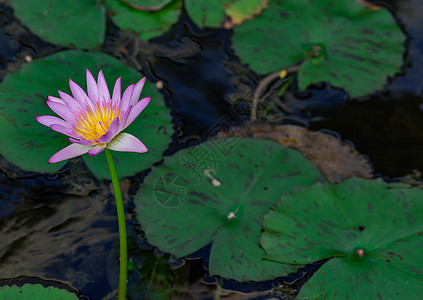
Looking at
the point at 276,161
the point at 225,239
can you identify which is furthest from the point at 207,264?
the point at 276,161

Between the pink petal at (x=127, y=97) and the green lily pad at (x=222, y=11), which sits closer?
the pink petal at (x=127, y=97)

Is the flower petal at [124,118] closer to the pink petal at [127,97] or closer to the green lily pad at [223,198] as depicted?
the pink petal at [127,97]

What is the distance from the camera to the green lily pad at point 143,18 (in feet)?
11.0

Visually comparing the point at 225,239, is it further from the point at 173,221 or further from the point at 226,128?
the point at 226,128

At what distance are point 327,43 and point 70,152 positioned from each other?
220 centimetres

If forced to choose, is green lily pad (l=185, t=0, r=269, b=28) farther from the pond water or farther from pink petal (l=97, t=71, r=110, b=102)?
pink petal (l=97, t=71, r=110, b=102)

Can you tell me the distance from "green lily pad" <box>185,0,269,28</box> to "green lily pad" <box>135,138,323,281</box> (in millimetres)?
1145

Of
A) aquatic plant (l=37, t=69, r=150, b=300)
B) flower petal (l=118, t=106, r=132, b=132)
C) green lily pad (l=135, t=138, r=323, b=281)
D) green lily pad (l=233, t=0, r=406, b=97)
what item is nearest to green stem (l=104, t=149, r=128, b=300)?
aquatic plant (l=37, t=69, r=150, b=300)

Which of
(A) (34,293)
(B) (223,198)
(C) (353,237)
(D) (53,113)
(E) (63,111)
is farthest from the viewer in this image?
(D) (53,113)

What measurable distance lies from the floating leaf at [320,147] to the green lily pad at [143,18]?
1.04 m

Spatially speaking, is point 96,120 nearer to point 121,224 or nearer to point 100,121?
point 100,121

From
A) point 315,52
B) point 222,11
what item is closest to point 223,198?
point 315,52

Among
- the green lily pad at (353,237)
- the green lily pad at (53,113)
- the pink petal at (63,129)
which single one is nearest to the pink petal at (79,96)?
the pink petal at (63,129)

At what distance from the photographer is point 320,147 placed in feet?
9.67
